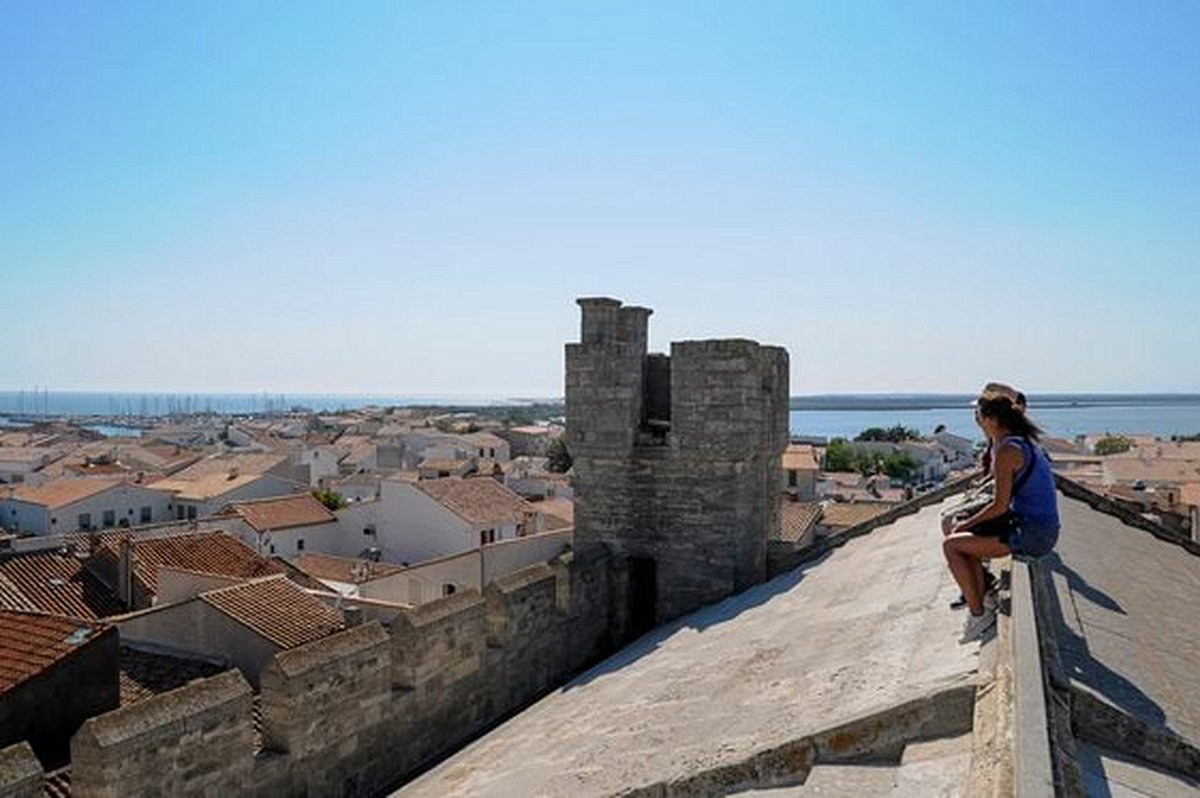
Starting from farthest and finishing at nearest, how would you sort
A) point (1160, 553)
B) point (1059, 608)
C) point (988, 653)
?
point (1160, 553) → point (1059, 608) → point (988, 653)

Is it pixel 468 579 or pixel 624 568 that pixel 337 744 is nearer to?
pixel 624 568

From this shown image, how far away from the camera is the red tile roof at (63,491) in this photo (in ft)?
169

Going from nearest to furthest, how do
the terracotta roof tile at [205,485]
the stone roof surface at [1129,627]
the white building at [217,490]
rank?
1. the stone roof surface at [1129,627]
2. the white building at [217,490]
3. the terracotta roof tile at [205,485]

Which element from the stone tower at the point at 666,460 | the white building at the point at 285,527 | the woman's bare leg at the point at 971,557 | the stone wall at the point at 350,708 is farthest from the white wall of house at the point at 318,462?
the woman's bare leg at the point at 971,557

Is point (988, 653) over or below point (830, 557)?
over

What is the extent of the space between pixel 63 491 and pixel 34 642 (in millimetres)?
47943

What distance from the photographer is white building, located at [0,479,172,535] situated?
167ft

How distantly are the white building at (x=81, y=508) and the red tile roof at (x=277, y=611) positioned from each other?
42.1 meters

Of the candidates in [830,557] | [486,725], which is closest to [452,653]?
[486,725]

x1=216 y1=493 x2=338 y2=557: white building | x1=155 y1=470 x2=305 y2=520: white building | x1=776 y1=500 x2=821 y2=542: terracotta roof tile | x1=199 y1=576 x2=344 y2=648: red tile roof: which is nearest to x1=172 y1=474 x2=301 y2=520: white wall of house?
x1=155 y1=470 x2=305 y2=520: white building

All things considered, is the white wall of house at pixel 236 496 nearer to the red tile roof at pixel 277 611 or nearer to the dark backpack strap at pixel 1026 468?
the red tile roof at pixel 277 611

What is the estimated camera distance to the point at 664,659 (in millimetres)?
8984

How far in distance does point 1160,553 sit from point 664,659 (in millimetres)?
5185

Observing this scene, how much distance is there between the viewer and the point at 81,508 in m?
51.3
